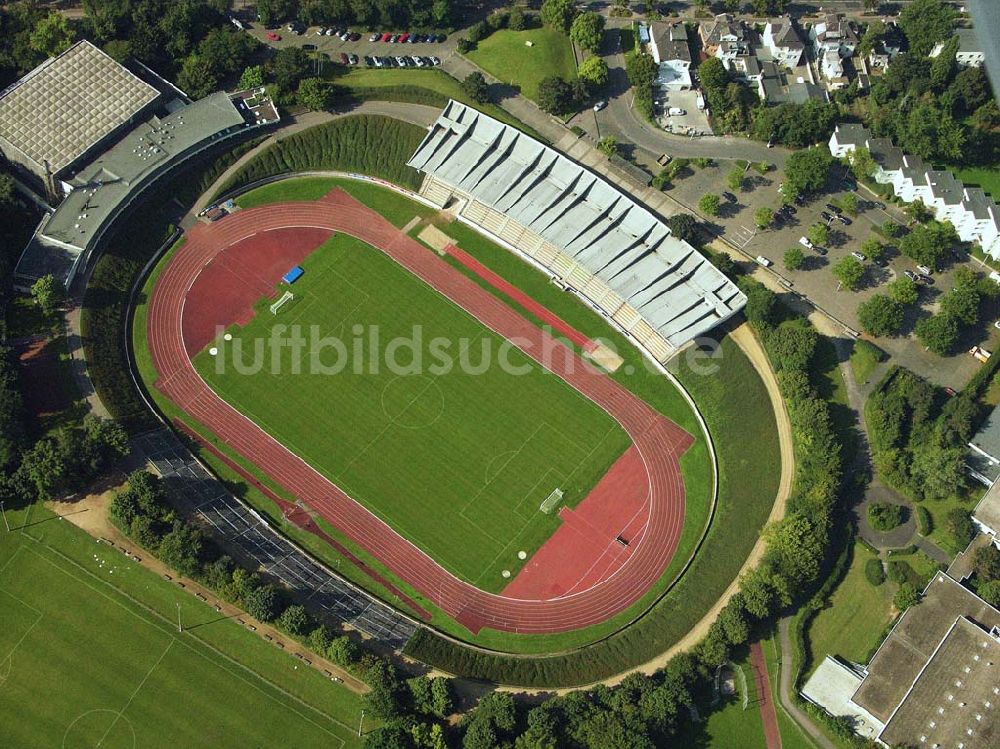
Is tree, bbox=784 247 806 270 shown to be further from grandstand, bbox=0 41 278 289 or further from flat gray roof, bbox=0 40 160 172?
flat gray roof, bbox=0 40 160 172

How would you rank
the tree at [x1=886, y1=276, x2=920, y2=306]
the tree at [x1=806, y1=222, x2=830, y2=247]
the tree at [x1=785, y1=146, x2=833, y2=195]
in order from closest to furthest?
the tree at [x1=886, y1=276, x2=920, y2=306] → the tree at [x1=806, y1=222, x2=830, y2=247] → the tree at [x1=785, y1=146, x2=833, y2=195]

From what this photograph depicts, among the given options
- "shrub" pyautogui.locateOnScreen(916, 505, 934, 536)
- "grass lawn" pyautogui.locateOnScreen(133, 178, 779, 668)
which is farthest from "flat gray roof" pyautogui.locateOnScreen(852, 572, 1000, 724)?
"grass lawn" pyautogui.locateOnScreen(133, 178, 779, 668)

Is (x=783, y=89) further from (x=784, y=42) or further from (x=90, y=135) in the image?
(x=90, y=135)

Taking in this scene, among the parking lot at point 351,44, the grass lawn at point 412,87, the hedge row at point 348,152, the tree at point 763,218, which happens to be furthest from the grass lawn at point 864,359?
the parking lot at point 351,44

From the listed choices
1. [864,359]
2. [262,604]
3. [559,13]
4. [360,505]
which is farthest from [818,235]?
[262,604]

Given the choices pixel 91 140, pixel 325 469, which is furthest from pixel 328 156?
pixel 325 469

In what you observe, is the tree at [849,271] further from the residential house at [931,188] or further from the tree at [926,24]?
the tree at [926,24]

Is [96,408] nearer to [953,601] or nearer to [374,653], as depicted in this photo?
[374,653]
